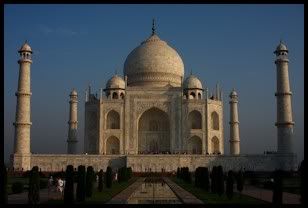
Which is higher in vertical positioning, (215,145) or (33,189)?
(215,145)

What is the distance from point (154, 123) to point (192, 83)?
337cm

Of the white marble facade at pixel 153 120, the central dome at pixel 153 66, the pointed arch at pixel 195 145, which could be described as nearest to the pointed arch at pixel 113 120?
the white marble facade at pixel 153 120

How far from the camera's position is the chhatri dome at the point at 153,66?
3145 centimetres

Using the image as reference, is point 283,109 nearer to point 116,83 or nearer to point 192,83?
point 192,83

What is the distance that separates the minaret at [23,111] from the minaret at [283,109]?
40.7 ft

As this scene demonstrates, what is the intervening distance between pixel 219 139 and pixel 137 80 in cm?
646

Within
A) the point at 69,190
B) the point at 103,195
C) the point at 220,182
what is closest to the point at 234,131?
the point at 220,182

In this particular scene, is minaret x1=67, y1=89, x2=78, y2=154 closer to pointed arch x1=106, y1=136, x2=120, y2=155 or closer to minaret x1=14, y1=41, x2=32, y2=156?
pointed arch x1=106, y1=136, x2=120, y2=155

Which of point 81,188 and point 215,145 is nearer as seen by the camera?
point 81,188

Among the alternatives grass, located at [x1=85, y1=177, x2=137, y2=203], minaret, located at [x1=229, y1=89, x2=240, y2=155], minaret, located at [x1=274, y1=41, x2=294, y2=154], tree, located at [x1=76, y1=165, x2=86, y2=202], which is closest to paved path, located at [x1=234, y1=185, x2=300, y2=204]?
grass, located at [x1=85, y1=177, x2=137, y2=203]

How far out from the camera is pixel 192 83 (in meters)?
30.5

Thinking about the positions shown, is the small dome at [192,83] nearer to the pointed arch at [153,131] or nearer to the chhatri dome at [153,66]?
the chhatri dome at [153,66]

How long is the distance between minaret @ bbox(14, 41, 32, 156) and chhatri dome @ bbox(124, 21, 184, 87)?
8328 millimetres

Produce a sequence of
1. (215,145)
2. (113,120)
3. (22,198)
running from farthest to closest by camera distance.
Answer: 1. (215,145)
2. (113,120)
3. (22,198)
